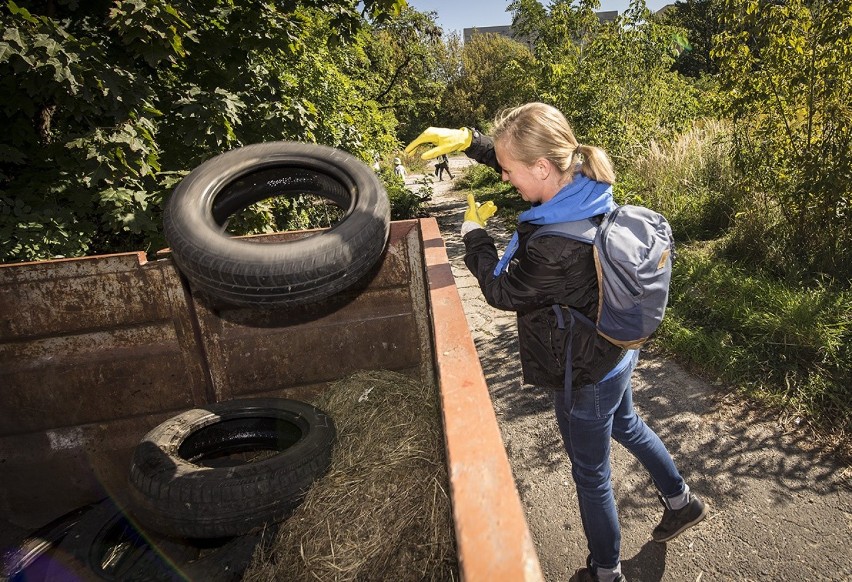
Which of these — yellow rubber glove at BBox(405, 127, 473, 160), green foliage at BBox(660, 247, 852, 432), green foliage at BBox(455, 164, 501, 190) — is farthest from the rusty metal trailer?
green foliage at BBox(455, 164, 501, 190)

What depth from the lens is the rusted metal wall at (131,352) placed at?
2.44m

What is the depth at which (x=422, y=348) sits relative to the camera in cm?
293

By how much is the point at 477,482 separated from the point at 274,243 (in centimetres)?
168

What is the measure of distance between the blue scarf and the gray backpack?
0.03 m

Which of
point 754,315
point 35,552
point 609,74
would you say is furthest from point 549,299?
point 609,74

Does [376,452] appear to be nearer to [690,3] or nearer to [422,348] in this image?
[422,348]

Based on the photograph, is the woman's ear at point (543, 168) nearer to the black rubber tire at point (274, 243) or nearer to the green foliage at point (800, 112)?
the black rubber tire at point (274, 243)

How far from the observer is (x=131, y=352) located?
2.57 metres

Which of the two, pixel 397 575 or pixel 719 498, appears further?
pixel 719 498

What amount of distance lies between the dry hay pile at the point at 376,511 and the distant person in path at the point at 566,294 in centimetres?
60

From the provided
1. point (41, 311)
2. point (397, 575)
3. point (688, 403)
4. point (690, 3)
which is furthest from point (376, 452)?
point (690, 3)

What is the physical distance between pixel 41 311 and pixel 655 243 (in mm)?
2715

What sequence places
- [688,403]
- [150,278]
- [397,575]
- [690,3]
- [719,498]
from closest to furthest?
[397,575] < [150,278] < [719,498] < [688,403] < [690,3]

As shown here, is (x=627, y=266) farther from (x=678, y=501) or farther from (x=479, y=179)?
(x=479, y=179)
